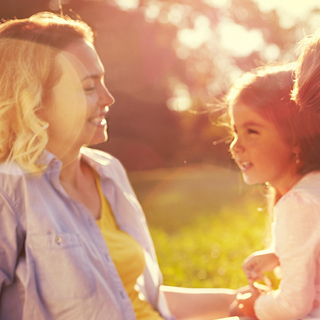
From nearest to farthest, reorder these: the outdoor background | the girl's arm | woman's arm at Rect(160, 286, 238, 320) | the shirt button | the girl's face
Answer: the girl's arm, the shirt button, the girl's face, woman's arm at Rect(160, 286, 238, 320), the outdoor background

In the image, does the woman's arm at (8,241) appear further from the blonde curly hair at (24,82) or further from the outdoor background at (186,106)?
the outdoor background at (186,106)

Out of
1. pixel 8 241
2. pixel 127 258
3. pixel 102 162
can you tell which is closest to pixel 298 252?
pixel 127 258

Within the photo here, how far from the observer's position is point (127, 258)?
1553 millimetres

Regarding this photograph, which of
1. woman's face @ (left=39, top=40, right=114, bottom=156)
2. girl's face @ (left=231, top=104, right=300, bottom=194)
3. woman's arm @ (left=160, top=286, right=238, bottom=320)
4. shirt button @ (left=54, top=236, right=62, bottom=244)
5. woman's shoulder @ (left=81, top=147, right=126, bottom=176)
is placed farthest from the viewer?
woman's shoulder @ (left=81, top=147, right=126, bottom=176)

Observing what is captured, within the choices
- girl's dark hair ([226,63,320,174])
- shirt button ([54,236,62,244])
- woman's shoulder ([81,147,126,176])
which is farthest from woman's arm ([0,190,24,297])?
girl's dark hair ([226,63,320,174])

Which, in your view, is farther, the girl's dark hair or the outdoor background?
the outdoor background

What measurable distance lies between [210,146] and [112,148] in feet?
5.87

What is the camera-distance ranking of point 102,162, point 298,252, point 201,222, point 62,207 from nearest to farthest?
point 298,252
point 62,207
point 102,162
point 201,222

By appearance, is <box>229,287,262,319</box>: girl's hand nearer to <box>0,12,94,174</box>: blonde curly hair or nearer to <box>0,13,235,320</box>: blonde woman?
<box>0,13,235,320</box>: blonde woman

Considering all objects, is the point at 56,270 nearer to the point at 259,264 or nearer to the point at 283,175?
the point at 259,264

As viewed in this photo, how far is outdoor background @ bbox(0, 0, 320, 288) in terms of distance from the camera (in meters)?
2.88

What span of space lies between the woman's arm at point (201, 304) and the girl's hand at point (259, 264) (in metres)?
0.27

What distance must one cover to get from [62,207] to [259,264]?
84 cm

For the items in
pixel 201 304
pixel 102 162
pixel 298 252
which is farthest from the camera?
pixel 102 162
